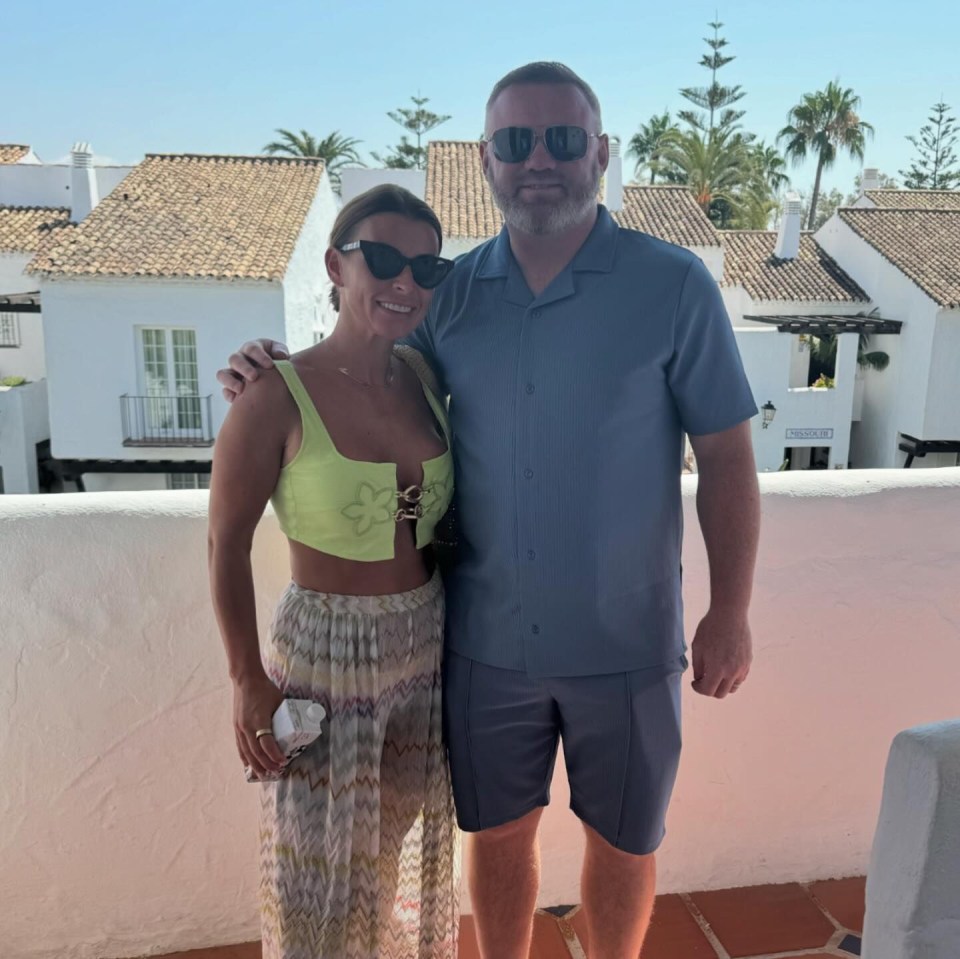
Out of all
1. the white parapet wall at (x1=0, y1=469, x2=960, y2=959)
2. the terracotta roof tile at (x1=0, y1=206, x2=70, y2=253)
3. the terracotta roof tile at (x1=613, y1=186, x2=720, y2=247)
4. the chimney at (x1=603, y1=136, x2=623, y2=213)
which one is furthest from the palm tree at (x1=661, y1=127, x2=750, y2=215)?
the white parapet wall at (x1=0, y1=469, x2=960, y2=959)

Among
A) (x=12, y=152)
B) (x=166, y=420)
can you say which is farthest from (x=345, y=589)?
(x=12, y=152)

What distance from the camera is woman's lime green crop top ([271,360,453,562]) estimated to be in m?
1.49

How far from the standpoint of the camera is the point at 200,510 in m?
1.87

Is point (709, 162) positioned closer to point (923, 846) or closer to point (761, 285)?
point (761, 285)

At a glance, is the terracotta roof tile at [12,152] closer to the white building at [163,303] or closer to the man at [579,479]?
the white building at [163,303]

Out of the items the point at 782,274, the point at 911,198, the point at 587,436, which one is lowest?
the point at 587,436

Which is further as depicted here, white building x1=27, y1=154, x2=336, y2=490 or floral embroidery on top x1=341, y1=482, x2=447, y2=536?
white building x1=27, y1=154, x2=336, y2=490

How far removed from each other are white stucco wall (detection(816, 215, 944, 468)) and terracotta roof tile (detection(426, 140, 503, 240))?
28.4 ft

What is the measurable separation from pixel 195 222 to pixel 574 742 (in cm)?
1750

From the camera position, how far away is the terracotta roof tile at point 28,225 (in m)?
18.9

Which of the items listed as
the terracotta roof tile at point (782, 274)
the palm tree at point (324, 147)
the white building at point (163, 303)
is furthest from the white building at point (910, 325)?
the palm tree at point (324, 147)

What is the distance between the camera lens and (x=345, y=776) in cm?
155

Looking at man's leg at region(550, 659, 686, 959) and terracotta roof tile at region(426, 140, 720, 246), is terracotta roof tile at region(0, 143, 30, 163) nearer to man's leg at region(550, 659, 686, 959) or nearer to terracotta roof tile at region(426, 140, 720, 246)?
terracotta roof tile at region(426, 140, 720, 246)

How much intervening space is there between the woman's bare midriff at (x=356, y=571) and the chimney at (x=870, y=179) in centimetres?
2920
